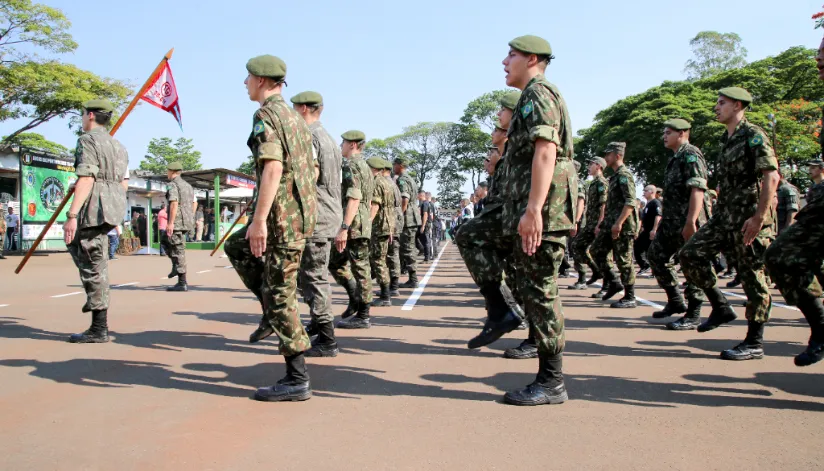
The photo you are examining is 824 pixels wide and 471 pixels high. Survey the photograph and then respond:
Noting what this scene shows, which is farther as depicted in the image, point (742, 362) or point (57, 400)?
point (742, 362)

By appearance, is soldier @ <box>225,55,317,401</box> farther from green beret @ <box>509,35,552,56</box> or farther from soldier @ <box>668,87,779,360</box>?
soldier @ <box>668,87,779,360</box>

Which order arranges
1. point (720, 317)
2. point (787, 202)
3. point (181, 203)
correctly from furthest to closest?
point (787, 202) < point (181, 203) < point (720, 317)

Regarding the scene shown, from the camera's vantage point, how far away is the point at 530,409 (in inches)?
135

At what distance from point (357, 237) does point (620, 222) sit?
3.40m

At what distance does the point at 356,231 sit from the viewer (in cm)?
658

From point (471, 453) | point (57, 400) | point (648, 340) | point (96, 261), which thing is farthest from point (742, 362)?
point (96, 261)

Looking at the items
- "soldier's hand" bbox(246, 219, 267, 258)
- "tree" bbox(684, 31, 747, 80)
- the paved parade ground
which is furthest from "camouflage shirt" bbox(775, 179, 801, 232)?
"tree" bbox(684, 31, 747, 80)

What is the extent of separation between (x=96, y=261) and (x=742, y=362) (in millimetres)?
5594

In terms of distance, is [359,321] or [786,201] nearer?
[359,321]

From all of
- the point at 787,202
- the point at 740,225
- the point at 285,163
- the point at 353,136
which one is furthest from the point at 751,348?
the point at 787,202

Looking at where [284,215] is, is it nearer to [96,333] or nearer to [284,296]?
[284,296]

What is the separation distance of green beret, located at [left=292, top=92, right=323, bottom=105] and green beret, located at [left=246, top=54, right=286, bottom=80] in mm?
1482

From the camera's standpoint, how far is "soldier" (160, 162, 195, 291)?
10086mm

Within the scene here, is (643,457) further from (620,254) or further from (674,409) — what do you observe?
(620,254)
